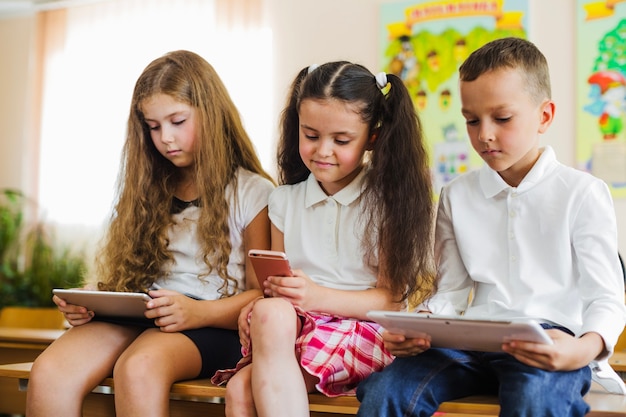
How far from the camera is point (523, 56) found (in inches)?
65.4

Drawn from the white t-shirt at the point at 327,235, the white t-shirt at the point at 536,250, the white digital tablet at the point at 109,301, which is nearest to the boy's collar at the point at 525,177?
the white t-shirt at the point at 536,250

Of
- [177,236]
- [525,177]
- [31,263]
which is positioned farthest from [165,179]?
[31,263]

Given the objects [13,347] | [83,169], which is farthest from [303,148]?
[83,169]

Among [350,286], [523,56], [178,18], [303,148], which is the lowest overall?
[350,286]

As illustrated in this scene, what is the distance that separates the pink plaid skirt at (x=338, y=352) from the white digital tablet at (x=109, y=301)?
252 millimetres

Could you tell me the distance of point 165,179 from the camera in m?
2.22

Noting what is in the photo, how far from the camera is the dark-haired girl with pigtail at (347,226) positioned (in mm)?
1683

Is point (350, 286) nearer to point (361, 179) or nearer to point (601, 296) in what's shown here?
point (361, 179)

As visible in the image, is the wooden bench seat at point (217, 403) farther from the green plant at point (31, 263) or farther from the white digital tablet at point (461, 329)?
the green plant at point (31, 263)

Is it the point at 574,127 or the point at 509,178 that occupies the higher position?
the point at 574,127

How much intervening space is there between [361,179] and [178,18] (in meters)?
3.67

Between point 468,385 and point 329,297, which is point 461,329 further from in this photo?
point 329,297

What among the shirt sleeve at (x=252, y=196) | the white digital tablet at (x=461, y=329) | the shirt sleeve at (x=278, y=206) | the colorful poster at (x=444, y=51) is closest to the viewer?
the white digital tablet at (x=461, y=329)

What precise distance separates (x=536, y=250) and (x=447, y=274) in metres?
0.22
